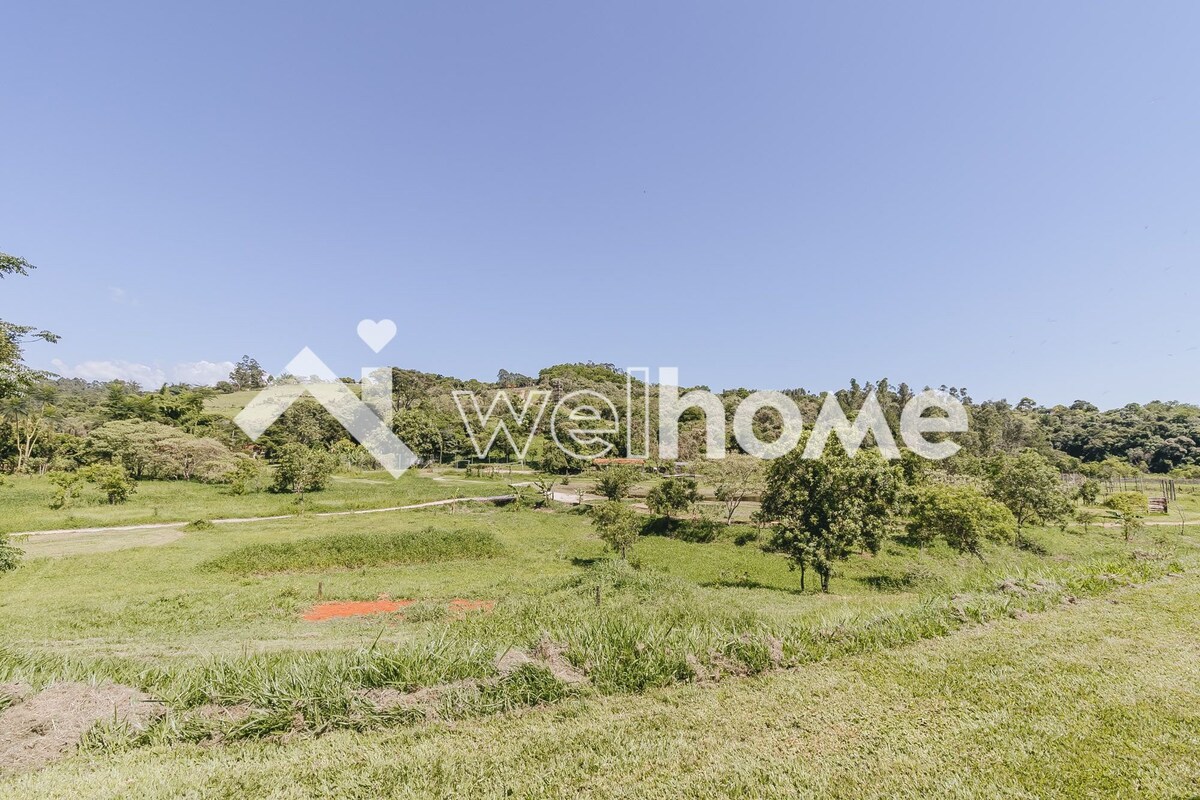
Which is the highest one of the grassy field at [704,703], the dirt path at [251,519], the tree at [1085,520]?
the grassy field at [704,703]

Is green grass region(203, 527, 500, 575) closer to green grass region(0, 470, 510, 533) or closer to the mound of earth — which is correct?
green grass region(0, 470, 510, 533)

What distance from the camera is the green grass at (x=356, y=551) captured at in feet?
86.1

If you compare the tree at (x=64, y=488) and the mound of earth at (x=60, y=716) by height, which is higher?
the mound of earth at (x=60, y=716)

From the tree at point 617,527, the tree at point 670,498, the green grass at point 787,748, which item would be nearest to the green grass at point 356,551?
the tree at point 617,527

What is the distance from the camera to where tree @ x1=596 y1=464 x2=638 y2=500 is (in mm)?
47500

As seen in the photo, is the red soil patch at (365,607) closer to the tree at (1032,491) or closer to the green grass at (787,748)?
the green grass at (787,748)

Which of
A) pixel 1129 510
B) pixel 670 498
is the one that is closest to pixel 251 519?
pixel 670 498

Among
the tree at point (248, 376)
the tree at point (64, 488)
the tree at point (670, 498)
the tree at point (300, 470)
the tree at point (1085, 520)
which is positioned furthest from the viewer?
the tree at point (248, 376)

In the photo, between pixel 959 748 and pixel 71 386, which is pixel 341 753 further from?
pixel 71 386

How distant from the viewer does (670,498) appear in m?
40.4

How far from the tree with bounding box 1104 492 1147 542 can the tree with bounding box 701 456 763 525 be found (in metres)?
23.0

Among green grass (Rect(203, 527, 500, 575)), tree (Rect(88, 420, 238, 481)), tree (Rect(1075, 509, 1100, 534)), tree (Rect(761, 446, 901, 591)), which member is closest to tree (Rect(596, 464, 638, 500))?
green grass (Rect(203, 527, 500, 575))

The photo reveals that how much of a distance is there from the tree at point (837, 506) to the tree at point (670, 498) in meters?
18.1

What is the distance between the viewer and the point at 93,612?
16188 millimetres
